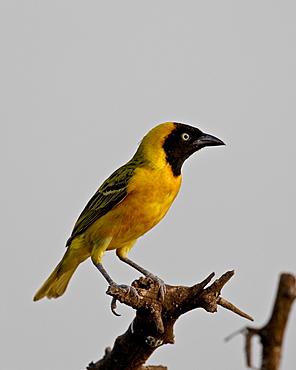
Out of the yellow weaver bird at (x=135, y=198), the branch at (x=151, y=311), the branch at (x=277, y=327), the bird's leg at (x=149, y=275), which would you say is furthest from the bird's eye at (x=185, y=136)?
the branch at (x=277, y=327)

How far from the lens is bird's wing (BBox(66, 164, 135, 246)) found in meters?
3.94

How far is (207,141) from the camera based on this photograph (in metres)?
4.13

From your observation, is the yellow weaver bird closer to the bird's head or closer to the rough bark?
the bird's head

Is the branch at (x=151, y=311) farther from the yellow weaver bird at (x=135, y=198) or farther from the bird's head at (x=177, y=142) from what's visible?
the bird's head at (x=177, y=142)

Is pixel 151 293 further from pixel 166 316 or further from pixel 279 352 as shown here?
pixel 279 352

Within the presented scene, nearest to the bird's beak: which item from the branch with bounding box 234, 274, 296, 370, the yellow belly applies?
the yellow belly

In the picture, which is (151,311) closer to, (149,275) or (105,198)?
(149,275)

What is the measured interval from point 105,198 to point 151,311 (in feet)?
3.20

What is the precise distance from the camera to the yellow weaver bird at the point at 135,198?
3869mm

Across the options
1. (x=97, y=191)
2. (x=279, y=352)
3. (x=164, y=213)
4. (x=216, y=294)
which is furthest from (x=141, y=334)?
(x=279, y=352)

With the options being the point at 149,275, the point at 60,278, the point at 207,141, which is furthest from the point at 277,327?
the point at 60,278

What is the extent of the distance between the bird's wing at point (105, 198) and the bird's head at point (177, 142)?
8.9 inches

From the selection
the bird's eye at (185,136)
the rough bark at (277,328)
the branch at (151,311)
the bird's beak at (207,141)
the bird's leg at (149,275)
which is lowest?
the rough bark at (277,328)

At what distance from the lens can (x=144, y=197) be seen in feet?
12.6
